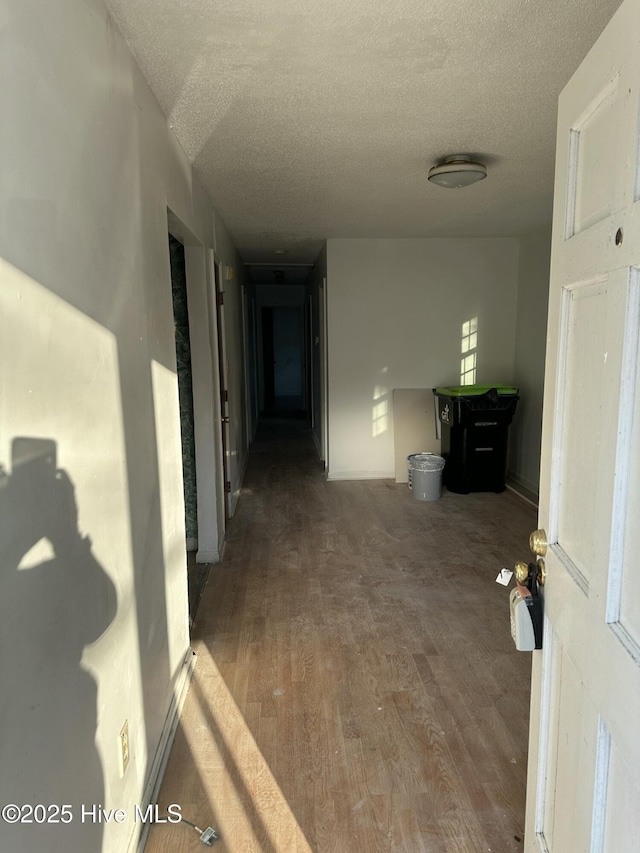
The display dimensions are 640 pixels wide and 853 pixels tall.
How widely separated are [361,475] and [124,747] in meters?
4.31

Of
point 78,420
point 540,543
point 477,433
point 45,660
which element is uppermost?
point 78,420

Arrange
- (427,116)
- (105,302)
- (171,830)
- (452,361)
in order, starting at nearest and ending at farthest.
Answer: (105,302)
(171,830)
(427,116)
(452,361)

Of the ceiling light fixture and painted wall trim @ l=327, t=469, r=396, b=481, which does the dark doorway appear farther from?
painted wall trim @ l=327, t=469, r=396, b=481

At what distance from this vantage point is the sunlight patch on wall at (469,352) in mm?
5562

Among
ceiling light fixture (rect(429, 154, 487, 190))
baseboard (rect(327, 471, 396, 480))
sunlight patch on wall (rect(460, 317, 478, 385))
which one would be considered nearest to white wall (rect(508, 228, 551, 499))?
sunlight patch on wall (rect(460, 317, 478, 385))

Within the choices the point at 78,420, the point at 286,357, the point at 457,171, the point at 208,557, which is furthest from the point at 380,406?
the point at 286,357

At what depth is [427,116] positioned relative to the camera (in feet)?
7.45

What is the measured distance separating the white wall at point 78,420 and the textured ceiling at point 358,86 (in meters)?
0.25

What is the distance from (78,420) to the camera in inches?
47.7

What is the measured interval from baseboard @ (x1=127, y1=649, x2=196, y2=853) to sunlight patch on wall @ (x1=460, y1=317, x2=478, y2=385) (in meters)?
4.06

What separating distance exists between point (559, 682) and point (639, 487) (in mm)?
571

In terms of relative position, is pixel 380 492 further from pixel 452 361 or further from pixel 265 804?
pixel 265 804

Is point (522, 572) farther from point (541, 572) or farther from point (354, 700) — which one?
point (354, 700)

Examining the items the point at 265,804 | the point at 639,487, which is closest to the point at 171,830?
the point at 265,804
